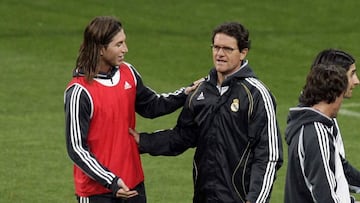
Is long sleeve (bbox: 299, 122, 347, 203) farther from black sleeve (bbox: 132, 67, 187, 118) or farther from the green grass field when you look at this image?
the green grass field

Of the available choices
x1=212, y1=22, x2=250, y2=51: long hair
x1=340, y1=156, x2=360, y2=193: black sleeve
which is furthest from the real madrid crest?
x1=340, y1=156, x2=360, y2=193: black sleeve

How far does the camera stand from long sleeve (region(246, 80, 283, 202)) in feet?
26.6

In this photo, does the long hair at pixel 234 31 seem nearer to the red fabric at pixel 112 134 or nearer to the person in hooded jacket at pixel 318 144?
the red fabric at pixel 112 134

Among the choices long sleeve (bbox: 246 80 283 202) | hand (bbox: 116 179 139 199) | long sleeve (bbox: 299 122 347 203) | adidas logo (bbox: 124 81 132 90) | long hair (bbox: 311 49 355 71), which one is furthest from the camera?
adidas logo (bbox: 124 81 132 90)

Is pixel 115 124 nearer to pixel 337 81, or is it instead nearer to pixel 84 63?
pixel 84 63

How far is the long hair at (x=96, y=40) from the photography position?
8.42m

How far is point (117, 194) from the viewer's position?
8227mm

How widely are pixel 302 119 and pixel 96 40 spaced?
6.19 ft

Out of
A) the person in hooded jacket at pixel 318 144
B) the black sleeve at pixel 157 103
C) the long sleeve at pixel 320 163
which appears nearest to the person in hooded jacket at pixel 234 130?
the black sleeve at pixel 157 103

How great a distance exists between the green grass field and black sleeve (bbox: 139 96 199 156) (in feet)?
12.2

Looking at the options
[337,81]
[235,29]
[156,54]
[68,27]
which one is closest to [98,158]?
[235,29]

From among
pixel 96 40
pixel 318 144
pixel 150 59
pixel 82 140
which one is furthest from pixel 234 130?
pixel 150 59

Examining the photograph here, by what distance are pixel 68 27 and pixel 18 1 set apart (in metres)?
2.34

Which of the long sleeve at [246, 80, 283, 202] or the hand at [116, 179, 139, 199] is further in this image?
the hand at [116, 179, 139, 199]
